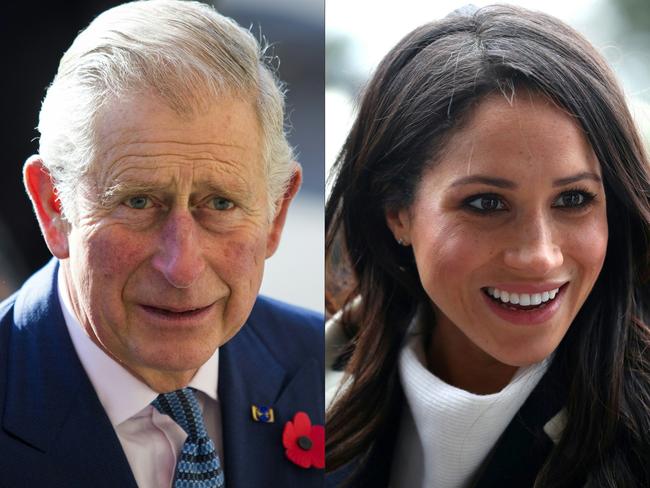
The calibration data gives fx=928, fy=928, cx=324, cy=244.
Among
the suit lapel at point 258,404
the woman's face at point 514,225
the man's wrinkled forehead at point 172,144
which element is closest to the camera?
the man's wrinkled forehead at point 172,144

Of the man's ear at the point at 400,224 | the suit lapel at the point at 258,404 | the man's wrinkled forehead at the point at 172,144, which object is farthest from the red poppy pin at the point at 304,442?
the man's wrinkled forehead at the point at 172,144

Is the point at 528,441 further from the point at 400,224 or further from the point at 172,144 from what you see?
the point at 172,144

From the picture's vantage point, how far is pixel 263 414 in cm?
184

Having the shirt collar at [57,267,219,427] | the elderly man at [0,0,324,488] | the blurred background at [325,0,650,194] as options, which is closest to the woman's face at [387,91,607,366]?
the blurred background at [325,0,650,194]

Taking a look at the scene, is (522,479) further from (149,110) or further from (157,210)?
(149,110)

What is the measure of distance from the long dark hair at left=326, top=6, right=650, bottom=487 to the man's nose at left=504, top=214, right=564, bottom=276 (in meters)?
0.13

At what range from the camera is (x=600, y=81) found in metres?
1.72

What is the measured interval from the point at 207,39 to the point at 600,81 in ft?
2.39

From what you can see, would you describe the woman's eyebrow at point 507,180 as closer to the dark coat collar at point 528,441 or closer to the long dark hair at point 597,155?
the long dark hair at point 597,155

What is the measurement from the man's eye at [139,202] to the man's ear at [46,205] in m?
0.12

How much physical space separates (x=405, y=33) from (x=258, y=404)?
2.60ft

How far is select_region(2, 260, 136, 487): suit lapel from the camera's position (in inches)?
64.2

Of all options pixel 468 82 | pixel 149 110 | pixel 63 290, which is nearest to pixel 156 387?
pixel 63 290

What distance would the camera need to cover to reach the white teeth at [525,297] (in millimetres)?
1752
